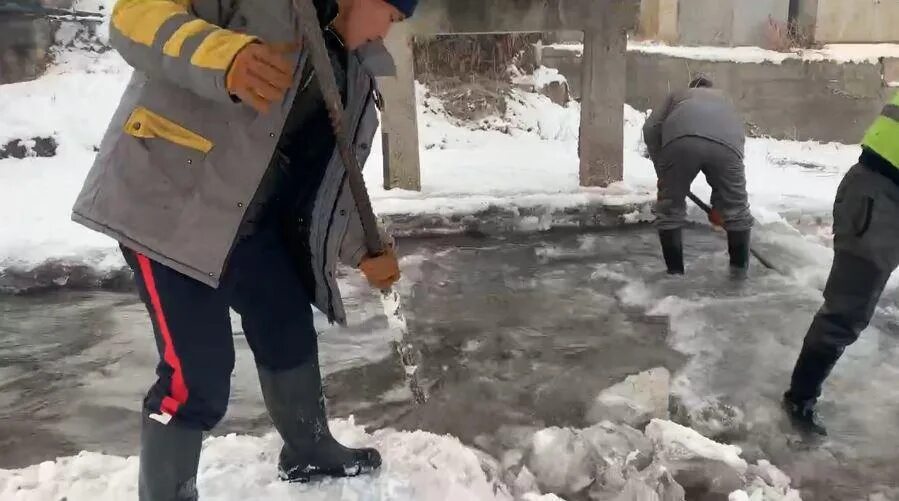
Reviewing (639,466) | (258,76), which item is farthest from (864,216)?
(258,76)

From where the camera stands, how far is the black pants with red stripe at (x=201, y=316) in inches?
62.4

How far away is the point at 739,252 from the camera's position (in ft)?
14.4

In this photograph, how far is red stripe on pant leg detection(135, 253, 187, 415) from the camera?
1.57m

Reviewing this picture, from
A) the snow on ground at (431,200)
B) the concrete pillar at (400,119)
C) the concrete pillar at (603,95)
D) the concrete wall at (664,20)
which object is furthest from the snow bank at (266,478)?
the concrete wall at (664,20)

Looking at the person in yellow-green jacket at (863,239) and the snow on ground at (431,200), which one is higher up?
the person in yellow-green jacket at (863,239)

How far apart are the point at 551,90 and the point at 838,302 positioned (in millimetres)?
8066

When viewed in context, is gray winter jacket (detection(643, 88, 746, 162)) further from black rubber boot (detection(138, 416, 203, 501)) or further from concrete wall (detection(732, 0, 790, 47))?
concrete wall (detection(732, 0, 790, 47))

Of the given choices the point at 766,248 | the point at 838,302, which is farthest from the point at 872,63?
the point at 838,302

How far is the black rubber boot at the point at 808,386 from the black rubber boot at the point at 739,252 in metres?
1.60

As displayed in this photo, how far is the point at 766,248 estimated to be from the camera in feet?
15.5

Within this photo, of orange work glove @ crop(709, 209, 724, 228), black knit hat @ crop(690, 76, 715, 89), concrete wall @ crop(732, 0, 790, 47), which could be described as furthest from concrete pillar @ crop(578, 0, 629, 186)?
concrete wall @ crop(732, 0, 790, 47)

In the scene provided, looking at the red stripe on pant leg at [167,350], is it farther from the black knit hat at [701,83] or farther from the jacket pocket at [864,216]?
the black knit hat at [701,83]

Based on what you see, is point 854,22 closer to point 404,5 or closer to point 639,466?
point 639,466

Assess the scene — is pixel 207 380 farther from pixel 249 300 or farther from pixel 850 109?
pixel 850 109
